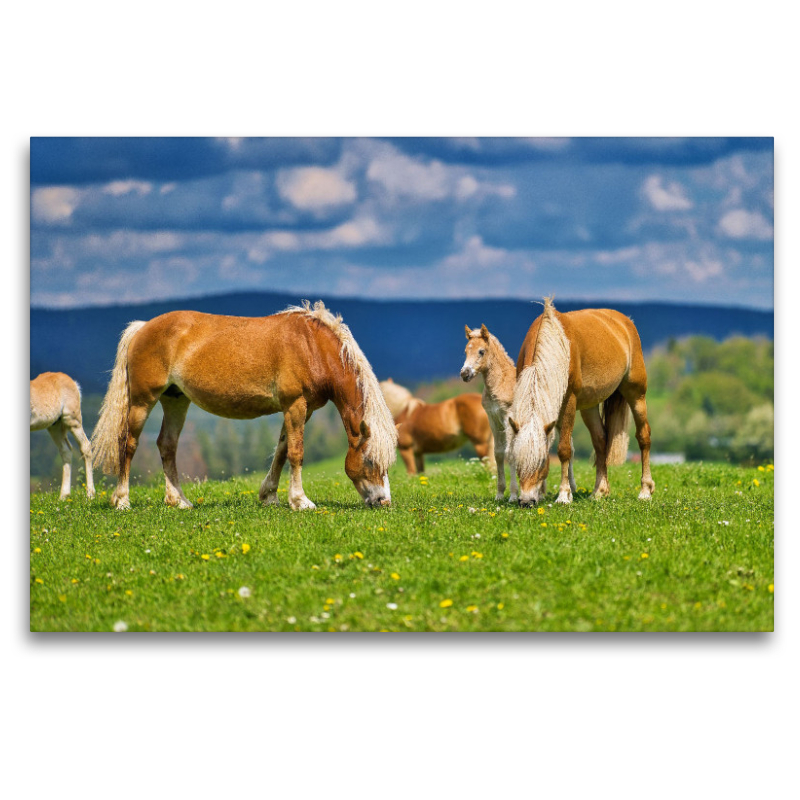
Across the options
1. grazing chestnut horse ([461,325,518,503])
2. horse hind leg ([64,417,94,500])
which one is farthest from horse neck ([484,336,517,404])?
horse hind leg ([64,417,94,500])

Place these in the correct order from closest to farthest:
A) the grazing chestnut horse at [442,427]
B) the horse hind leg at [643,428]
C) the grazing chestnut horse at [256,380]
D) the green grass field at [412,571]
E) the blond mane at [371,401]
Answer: the green grass field at [412,571] < the blond mane at [371,401] < the grazing chestnut horse at [256,380] < the horse hind leg at [643,428] < the grazing chestnut horse at [442,427]

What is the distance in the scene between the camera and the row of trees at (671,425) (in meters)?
9.48

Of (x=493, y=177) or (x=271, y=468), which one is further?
(x=271, y=468)

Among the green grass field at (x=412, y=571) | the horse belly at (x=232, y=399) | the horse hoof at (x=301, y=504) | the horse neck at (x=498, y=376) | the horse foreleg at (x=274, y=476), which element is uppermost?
the horse neck at (x=498, y=376)

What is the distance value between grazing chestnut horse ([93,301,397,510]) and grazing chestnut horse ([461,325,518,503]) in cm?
106

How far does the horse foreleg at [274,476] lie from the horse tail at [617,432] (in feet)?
12.4

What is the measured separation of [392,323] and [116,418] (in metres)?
3.42

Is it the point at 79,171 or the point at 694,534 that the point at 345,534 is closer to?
the point at 694,534

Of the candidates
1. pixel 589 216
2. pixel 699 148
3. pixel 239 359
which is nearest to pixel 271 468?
pixel 239 359

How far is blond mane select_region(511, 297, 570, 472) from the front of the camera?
8.77 m

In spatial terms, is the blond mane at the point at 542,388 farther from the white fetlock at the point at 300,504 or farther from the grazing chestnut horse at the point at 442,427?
the grazing chestnut horse at the point at 442,427

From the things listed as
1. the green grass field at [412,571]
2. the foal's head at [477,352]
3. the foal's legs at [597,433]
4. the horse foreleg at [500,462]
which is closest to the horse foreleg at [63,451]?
the green grass field at [412,571]
